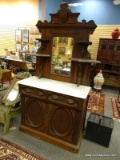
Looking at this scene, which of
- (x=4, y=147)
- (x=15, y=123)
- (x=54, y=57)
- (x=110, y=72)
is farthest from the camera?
(x=110, y=72)

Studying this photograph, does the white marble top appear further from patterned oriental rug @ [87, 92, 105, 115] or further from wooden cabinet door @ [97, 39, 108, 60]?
wooden cabinet door @ [97, 39, 108, 60]

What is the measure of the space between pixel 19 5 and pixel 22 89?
205 inches

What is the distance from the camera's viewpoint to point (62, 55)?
2.29m

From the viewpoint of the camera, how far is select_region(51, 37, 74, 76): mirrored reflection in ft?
7.17

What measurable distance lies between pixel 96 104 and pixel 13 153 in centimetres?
253

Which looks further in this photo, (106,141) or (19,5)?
(19,5)

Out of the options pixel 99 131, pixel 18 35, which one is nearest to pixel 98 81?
pixel 99 131

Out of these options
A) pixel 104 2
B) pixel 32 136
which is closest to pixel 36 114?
pixel 32 136

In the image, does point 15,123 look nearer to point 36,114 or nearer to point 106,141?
point 36,114

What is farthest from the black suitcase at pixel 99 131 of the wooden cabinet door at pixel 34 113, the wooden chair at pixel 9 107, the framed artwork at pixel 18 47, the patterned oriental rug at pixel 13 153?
the framed artwork at pixel 18 47

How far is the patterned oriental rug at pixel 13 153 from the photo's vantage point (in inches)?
74.2

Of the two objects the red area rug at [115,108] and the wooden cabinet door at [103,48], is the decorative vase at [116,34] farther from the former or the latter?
the red area rug at [115,108]

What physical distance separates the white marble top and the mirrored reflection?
0.21 meters

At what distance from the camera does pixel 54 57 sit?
235 centimetres
